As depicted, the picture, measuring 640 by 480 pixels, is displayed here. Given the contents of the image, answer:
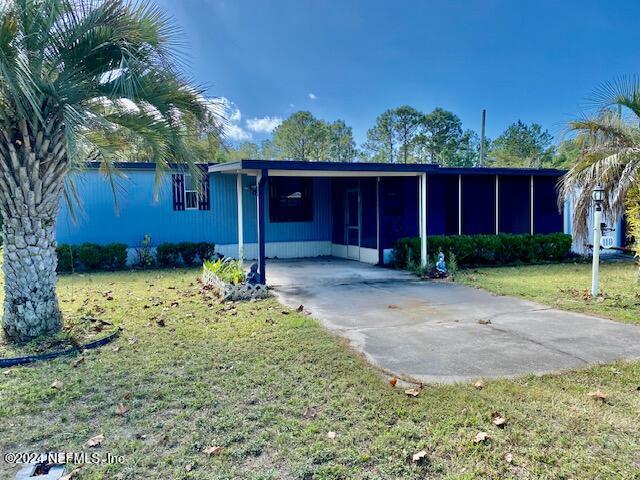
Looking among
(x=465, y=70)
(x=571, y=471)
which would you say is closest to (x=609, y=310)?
(x=571, y=471)

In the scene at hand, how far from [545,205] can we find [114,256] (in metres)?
12.7

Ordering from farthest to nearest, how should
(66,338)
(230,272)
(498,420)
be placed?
1. (230,272)
2. (66,338)
3. (498,420)

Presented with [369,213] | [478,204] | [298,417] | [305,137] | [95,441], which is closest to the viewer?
[95,441]

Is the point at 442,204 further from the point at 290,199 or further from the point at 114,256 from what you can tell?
the point at 114,256

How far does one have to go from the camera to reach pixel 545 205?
14.2 meters

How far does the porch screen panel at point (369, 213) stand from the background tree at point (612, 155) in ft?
15.7

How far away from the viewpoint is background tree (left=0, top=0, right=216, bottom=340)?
4918mm

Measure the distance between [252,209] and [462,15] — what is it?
1546 cm

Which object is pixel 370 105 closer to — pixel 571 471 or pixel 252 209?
pixel 252 209

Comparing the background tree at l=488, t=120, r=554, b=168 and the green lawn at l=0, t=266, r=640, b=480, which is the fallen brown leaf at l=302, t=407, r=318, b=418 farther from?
the background tree at l=488, t=120, r=554, b=168

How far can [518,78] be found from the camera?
1252 inches

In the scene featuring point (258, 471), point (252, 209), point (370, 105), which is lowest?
point (258, 471)

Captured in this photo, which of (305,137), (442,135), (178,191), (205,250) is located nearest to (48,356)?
(205,250)

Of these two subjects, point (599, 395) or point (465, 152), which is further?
point (465, 152)
